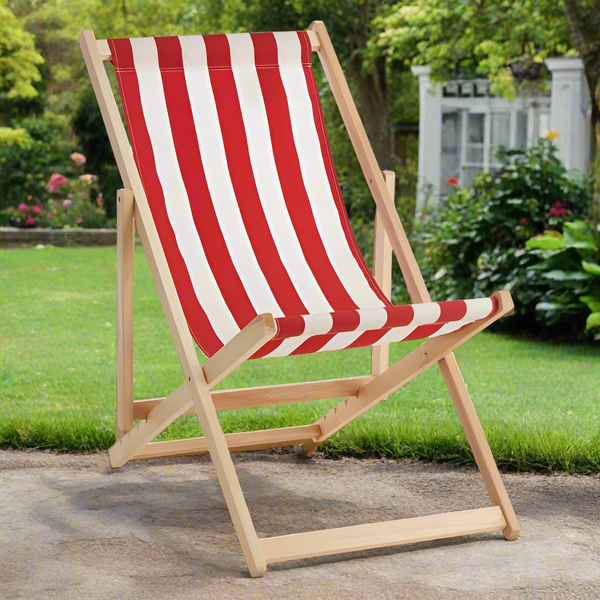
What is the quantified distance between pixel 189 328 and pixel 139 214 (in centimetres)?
33

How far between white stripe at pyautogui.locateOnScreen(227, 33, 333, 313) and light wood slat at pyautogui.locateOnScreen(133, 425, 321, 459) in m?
0.56

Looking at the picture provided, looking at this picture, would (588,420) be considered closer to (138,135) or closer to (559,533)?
(559,533)

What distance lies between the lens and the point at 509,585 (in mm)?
2141

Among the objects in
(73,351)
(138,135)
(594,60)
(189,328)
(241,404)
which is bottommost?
(73,351)

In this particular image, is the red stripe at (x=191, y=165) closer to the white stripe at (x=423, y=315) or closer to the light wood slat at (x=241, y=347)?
the light wood slat at (x=241, y=347)

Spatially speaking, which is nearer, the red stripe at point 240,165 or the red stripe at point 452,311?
the red stripe at point 452,311

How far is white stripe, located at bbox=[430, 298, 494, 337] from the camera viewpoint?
2266 mm

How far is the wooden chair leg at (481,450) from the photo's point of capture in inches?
95.5

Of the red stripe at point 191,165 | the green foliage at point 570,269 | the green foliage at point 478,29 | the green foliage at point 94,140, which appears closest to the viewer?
the red stripe at point 191,165

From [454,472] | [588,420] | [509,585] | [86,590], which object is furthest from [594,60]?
[86,590]

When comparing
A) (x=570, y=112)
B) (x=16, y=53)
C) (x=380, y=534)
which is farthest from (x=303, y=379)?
(x=16, y=53)

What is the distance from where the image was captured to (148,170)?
2689 millimetres

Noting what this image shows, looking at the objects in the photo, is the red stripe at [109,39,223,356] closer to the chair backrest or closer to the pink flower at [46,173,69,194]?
the chair backrest

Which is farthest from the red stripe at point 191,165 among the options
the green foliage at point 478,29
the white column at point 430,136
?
the white column at point 430,136
